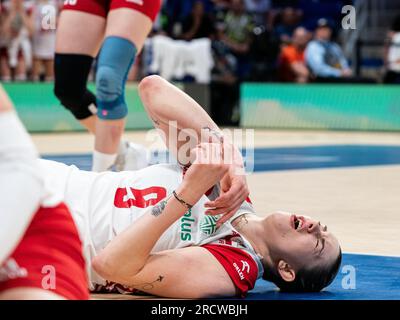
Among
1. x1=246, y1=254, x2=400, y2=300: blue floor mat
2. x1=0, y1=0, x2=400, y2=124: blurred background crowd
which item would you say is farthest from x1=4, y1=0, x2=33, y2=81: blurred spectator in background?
x1=246, y1=254, x2=400, y2=300: blue floor mat

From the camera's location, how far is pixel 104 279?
3566 millimetres

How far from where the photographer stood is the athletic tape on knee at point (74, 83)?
19.8ft

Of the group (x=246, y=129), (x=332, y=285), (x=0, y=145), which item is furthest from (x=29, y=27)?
(x=0, y=145)

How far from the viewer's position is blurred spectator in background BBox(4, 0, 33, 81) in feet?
45.9

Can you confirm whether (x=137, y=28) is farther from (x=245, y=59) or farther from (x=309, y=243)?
(x=245, y=59)

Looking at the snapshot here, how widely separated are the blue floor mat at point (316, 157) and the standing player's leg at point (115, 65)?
2.49 meters

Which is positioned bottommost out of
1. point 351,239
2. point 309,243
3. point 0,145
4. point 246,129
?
point 246,129

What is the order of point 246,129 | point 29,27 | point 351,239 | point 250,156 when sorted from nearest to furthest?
1. point 351,239
2. point 250,156
3. point 29,27
4. point 246,129

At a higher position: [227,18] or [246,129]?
[227,18]

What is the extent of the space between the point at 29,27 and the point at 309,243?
437 inches

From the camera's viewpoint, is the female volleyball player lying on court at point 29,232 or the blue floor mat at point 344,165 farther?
the blue floor mat at point 344,165

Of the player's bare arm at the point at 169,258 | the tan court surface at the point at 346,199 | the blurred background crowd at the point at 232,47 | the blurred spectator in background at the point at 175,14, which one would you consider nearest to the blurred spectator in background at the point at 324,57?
the blurred background crowd at the point at 232,47

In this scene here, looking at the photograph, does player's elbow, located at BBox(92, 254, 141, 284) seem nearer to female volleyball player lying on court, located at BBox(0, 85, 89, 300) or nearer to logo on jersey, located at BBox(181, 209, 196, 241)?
logo on jersey, located at BBox(181, 209, 196, 241)

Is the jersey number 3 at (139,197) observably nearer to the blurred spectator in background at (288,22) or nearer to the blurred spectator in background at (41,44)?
the blurred spectator in background at (41,44)
